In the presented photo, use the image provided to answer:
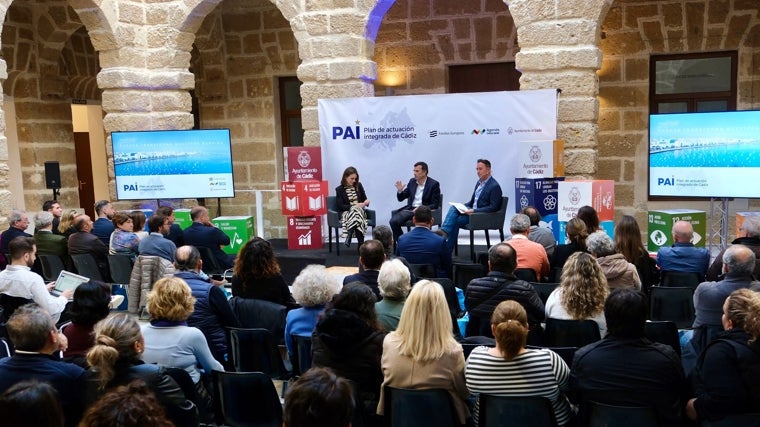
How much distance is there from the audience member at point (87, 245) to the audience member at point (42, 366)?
374cm

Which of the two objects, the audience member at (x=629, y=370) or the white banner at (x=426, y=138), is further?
the white banner at (x=426, y=138)

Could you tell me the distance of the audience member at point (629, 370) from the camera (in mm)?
2908

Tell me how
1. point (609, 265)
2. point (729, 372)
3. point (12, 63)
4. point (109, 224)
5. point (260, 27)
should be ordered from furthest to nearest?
point (260, 27)
point (12, 63)
point (109, 224)
point (609, 265)
point (729, 372)

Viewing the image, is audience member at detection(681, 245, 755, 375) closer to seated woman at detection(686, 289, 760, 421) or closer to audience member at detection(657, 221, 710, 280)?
seated woman at detection(686, 289, 760, 421)

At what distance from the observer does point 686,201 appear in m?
10.1

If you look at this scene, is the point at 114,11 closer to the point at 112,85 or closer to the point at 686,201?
the point at 112,85

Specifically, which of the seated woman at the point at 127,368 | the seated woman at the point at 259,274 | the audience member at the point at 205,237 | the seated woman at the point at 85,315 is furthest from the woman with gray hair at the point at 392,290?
the audience member at the point at 205,237

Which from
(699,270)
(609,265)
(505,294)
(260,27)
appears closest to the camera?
(505,294)

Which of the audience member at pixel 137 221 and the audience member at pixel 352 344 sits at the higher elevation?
the audience member at pixel 137 221

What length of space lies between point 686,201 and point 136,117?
741cm

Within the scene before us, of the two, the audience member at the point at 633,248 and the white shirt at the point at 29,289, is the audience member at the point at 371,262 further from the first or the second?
the white shirt at the point at 29,289

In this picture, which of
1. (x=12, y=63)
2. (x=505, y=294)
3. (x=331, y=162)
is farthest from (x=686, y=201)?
(x=12, y=63)

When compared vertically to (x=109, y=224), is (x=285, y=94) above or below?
above

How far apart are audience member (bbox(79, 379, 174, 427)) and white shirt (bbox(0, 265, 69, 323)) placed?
325 centimetres
